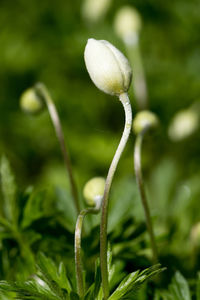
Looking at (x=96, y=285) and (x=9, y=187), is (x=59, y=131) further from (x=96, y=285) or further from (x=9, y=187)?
(x=96, y=285)

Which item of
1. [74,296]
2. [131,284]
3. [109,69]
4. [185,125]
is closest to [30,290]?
[74,296]

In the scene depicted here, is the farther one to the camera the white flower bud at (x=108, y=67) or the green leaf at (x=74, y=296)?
the white flower bud at (x=108, y=67)

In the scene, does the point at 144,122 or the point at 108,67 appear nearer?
the point at 108,67

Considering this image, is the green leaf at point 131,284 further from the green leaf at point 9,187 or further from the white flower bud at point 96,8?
the white flower bud at point 96,8

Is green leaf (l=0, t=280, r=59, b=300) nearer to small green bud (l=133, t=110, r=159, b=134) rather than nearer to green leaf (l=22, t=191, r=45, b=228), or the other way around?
green leaf (l=22, t=191, r=45, b=228)

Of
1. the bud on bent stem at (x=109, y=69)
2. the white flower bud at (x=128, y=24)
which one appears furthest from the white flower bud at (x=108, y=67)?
the white flower bud at (x=128, y=24)

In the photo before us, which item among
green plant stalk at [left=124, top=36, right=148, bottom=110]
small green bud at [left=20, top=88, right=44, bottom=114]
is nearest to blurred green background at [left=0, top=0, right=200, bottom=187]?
green plant stalk at [left=124, top=36, right=148, bottom=110]
